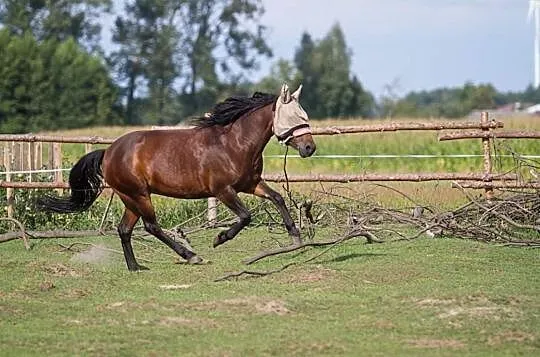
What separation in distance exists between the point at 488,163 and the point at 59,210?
18.5 feet

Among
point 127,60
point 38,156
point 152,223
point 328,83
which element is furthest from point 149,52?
point 152,223

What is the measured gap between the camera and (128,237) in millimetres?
10859

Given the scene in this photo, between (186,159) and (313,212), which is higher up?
(186,159)

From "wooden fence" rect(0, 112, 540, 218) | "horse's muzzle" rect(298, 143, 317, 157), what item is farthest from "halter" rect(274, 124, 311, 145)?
"wooden fence" rect(0, 112, 540, 218)

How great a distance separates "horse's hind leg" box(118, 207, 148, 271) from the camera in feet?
35.0

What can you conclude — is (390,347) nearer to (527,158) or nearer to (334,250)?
(334,250)

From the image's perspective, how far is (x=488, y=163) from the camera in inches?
538

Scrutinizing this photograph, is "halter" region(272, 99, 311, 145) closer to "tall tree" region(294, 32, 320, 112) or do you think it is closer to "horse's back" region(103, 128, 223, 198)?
"horse's back" region(103, 128, 223, 198)

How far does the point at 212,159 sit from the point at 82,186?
184 centimetres

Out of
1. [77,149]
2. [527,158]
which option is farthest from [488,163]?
[77,149]

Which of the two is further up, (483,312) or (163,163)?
(163,163)

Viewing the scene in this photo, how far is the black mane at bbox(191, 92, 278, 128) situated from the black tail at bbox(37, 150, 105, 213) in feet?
4.60

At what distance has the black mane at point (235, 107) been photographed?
10.7 m

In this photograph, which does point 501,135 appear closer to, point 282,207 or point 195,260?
point 282,207
